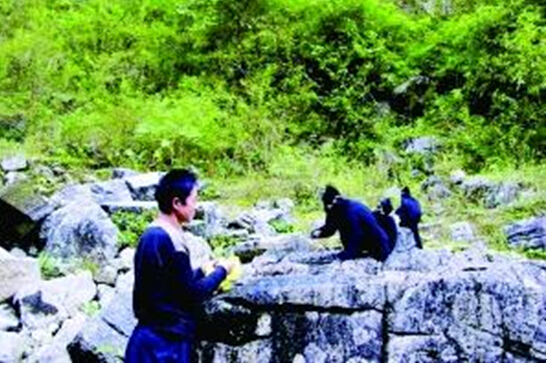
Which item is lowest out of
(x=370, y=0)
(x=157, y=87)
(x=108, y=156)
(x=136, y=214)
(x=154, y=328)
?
(x=154, y=328)

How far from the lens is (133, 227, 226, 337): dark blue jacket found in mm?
2512

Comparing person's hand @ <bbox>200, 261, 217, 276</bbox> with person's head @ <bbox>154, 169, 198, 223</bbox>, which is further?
person's hand @ <bbox>200, 261, 217, 276</bbox>

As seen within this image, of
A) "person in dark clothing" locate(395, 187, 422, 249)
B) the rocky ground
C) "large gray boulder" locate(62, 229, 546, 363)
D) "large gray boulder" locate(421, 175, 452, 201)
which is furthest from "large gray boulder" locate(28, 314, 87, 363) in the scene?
"large gray boulder" locate(421, 175, 452, 201)

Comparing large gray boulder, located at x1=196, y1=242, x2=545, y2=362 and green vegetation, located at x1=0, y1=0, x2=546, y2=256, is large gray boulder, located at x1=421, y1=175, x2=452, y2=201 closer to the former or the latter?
green vegetation, located at x1=0, y1=0, x2=546, y2=256

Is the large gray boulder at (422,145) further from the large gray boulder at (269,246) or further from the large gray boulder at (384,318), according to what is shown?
the large gray boulder at (384,318)

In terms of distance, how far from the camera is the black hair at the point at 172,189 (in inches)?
101

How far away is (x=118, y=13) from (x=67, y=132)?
3.54m

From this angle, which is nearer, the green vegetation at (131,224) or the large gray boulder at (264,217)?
the green vegetation at (131,224)

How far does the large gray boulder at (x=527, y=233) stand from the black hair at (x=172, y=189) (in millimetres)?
5265

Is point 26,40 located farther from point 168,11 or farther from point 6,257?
point 6,257

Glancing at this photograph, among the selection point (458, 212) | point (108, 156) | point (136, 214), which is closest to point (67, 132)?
point (108, 156)

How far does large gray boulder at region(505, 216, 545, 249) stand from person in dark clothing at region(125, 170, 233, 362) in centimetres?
523

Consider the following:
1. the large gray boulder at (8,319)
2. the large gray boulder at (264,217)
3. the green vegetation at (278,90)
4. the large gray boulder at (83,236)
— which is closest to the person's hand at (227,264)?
the large gray boulder at (8,319)

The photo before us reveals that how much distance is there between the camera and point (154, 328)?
2576 millimetres
